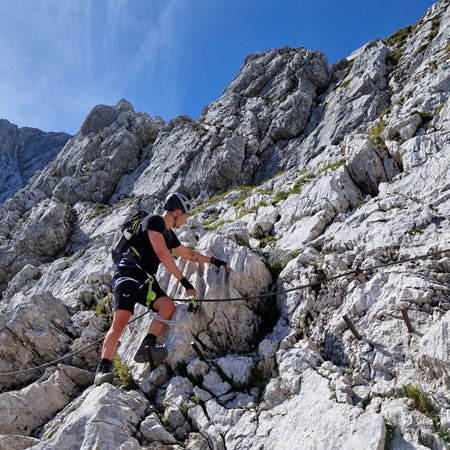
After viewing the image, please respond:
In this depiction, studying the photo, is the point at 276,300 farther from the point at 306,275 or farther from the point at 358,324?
the point at 358,324

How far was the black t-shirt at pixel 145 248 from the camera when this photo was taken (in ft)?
27.7

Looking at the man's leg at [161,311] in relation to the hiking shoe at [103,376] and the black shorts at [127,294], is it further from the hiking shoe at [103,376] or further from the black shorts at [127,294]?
the hiking shoe at [103,376]

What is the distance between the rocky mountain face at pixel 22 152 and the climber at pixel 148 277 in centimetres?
8093

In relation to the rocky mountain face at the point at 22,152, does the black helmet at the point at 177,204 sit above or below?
below

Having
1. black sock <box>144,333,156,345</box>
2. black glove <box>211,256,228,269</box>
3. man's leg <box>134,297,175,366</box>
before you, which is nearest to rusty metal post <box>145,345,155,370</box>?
man's leg <box>134,297,175,366</box>

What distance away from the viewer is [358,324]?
7.03m

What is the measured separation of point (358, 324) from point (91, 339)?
7883 millimetres

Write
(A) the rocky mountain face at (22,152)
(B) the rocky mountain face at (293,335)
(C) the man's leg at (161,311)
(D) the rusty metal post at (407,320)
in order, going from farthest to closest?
1. (A) the rocky mountain face at (22,152)
2. (C) the man's leg at (161,311)
3. (D) the rusty metal post at (407,320)
4. (B) the rocky mountain face at (293,335)

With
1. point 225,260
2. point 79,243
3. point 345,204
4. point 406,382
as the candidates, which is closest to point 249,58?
point 79,243

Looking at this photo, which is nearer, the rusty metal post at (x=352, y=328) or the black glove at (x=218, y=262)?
the rusty metal post at (x=352, y=328)

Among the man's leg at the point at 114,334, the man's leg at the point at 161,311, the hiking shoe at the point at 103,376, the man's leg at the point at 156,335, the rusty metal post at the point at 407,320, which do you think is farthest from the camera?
the man's leg at the point at 161,311

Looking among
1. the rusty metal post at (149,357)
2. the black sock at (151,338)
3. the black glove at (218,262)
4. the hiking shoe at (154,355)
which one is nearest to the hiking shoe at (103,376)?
the hiking shoe at (154,355)

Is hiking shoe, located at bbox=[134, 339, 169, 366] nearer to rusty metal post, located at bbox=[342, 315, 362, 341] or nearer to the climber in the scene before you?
the climber

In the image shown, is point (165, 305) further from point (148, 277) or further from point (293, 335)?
point (293, 335)
